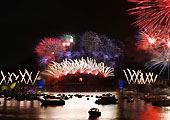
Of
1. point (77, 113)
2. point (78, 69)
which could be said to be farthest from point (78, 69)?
point (77, 113)

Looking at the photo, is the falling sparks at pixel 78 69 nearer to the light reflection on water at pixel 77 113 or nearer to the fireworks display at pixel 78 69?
the fireworks display at pixel 78 69

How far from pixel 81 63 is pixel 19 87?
27.0 meters

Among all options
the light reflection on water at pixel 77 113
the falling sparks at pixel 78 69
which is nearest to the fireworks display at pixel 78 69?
the falling sparks at pixel 78 69

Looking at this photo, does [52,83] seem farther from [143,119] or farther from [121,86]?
[143,119]

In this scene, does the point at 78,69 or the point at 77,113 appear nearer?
the point at 77,113

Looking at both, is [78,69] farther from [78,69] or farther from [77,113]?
[77,113]

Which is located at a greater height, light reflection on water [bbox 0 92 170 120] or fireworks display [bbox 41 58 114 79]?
fireworks display [bbox 41 58 114 79]

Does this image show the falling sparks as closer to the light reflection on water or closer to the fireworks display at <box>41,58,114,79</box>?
the fireworks display at <box>41,58,114,79</box>

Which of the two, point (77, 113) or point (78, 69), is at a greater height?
point (78, 69)

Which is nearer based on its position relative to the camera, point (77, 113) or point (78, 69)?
point (77, 113)

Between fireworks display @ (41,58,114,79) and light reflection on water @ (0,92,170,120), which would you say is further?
fireworks display @ (41,58,114,79)

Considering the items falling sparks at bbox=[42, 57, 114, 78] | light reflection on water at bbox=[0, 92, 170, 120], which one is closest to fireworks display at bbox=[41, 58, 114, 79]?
falling sparks at bbox=[42, 57, 114, 78]

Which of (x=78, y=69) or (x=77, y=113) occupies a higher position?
(x=78, y=69)

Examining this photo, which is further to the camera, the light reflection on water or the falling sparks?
the falling sparks
